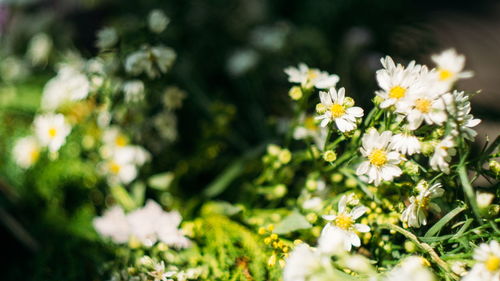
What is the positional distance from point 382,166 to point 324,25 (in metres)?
Answer: 0.98

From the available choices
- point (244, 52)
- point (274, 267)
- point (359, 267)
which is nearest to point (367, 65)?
point (244, 52)

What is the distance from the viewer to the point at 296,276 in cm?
53

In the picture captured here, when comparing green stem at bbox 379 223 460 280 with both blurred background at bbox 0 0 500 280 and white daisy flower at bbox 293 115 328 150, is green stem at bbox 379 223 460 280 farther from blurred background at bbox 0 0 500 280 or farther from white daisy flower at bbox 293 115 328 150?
blurred background at bbox 0 0 500 280

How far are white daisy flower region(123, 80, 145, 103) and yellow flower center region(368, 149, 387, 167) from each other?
513mm

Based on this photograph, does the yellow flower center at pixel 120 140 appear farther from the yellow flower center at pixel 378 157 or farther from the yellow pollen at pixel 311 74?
the yellow flower center at pixel 378 157

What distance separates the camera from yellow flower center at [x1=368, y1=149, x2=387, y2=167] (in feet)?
2.18

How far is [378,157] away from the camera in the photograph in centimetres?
67

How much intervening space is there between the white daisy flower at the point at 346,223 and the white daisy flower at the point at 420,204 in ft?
0.22

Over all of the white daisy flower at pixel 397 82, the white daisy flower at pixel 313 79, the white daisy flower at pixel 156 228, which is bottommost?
the white daisy flower at pixel 156 228

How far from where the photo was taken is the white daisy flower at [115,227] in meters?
0.86

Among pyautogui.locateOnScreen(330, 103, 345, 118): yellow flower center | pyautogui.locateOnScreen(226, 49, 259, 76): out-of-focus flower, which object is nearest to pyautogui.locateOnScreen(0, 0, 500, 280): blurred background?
pyautogui.locateOnScreen(226, 49, 259, 76): out-of-focus flower

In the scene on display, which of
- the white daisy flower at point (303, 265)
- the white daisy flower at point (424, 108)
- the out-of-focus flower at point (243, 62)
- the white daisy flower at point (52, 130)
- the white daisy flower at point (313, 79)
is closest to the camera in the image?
the white daisy flower at point (303, 265)

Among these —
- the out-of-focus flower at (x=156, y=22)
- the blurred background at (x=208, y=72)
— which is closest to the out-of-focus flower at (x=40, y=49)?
the blurred background at (x=208, y=72)

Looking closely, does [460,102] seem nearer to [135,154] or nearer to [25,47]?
[135,154]
